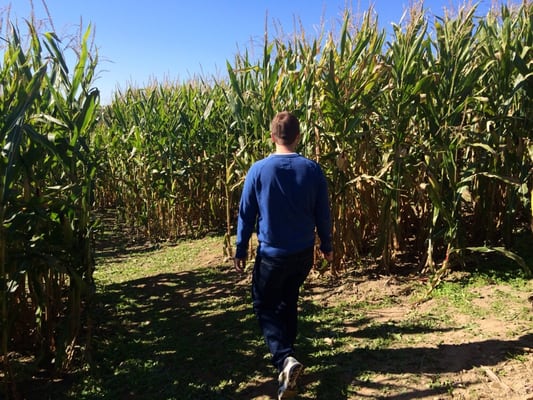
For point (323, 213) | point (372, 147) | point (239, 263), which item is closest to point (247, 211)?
point (239, 263)

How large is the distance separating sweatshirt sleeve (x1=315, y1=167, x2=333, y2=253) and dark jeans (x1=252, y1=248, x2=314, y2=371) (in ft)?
0.51

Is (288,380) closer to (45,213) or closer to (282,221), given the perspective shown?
(282,221)

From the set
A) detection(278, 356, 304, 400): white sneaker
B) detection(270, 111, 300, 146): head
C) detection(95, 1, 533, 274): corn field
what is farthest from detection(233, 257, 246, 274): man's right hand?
detection(95, 1, 533, 274): corn field

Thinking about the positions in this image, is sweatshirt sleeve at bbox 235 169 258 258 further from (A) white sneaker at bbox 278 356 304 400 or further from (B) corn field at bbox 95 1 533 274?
(B) corn field at bbox 95 1 533 274

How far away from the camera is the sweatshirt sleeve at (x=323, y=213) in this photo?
2.68 m

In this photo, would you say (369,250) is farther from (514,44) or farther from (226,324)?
(514,44)

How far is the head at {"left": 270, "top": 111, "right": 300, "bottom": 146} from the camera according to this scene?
2592 mm

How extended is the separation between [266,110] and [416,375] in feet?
9.25

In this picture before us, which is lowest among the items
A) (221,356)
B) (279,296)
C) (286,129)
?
(221,356)

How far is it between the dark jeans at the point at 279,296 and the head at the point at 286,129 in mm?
684

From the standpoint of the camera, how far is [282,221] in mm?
2590

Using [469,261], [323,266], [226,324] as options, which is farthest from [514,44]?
[226,324]

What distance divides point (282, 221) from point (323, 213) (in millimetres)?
311

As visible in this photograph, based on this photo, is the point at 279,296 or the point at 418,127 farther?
the point at 418,127
